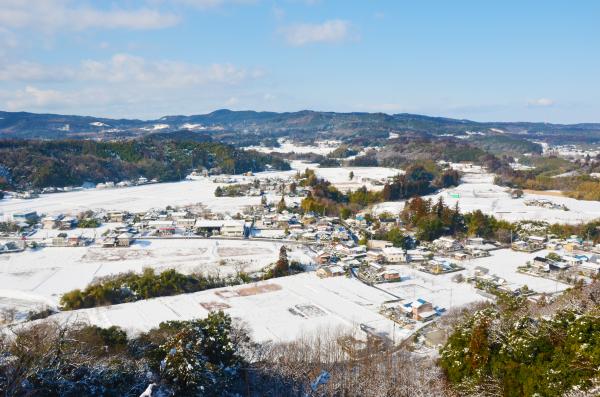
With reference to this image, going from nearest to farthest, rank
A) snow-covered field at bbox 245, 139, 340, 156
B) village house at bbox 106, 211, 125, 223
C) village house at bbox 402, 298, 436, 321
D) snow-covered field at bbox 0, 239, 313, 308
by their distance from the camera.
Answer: village house at bbox 402, 298, 436, 321, snow-covered field at bbox 0, 239, 313, 308, village house at bbox 106, 211, 125, 223, snow-covered field at bbox 245, 139, 340, 156

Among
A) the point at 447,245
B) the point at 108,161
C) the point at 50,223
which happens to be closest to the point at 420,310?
the point at 447,245

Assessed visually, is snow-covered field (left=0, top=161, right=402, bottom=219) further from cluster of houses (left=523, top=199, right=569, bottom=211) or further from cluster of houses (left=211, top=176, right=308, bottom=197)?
cluster of houses (left=523, top=199, right=569, bottom=211)

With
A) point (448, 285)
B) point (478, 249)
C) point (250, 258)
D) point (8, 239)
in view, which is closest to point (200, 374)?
point (448, 285)

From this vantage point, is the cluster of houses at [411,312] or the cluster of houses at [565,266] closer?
the cluster of houses at [411,312]

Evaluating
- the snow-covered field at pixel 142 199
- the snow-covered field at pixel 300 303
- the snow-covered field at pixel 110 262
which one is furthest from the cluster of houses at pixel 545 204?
the snow-covered field at pixel 110 262

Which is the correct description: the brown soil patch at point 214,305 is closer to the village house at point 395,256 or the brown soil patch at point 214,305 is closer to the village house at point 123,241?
the village house at point 395,256

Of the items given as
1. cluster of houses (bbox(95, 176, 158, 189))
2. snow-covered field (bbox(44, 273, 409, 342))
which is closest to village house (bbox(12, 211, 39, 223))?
cluster of houses (bbox(95, 176, 158, 189))
